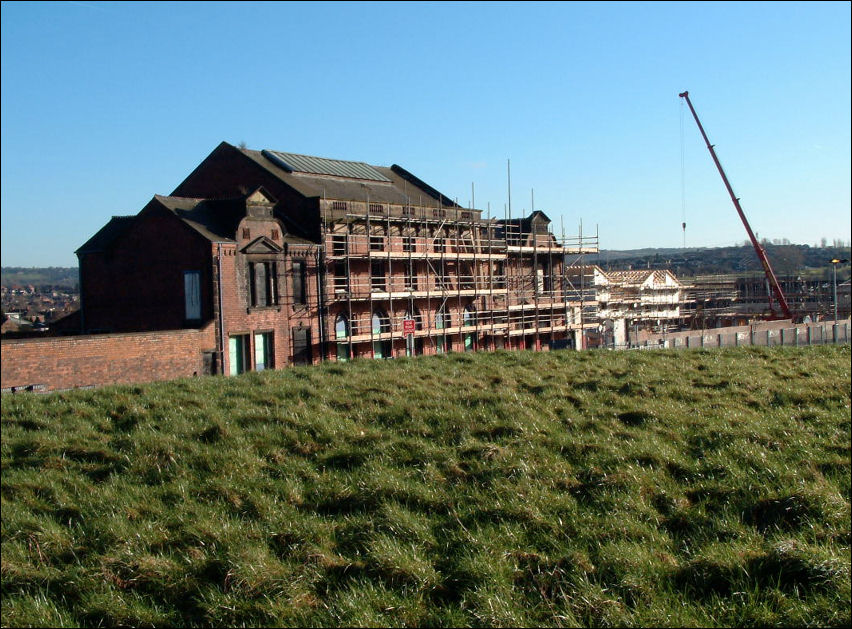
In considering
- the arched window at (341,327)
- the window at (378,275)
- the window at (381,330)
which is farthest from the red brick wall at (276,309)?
the window at (378,275)

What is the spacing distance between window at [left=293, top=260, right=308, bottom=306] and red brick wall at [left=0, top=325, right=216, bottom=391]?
16.7 ft

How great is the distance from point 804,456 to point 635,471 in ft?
8.42

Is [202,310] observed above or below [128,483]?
above

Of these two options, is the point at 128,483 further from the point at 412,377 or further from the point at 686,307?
the point at 686,307

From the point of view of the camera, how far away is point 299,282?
33.7m

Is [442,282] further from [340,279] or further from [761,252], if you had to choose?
[761,252]

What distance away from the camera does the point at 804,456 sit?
10688 mm

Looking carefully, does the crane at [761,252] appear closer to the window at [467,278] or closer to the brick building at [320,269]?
the brick building at [320,269]

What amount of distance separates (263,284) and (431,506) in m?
23.9

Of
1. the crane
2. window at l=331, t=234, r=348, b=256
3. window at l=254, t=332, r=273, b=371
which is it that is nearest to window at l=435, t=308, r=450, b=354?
window at l=331, t=234, r=348, b=256

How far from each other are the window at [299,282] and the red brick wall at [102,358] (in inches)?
201

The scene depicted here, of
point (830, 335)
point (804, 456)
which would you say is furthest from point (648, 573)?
point (830, 335)

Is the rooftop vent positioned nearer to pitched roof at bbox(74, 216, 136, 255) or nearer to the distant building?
pitched roof at bbox(74, 216, 136, 255)

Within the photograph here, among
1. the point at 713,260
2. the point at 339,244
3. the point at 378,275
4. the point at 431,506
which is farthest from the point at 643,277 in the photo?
the point at 431,506
